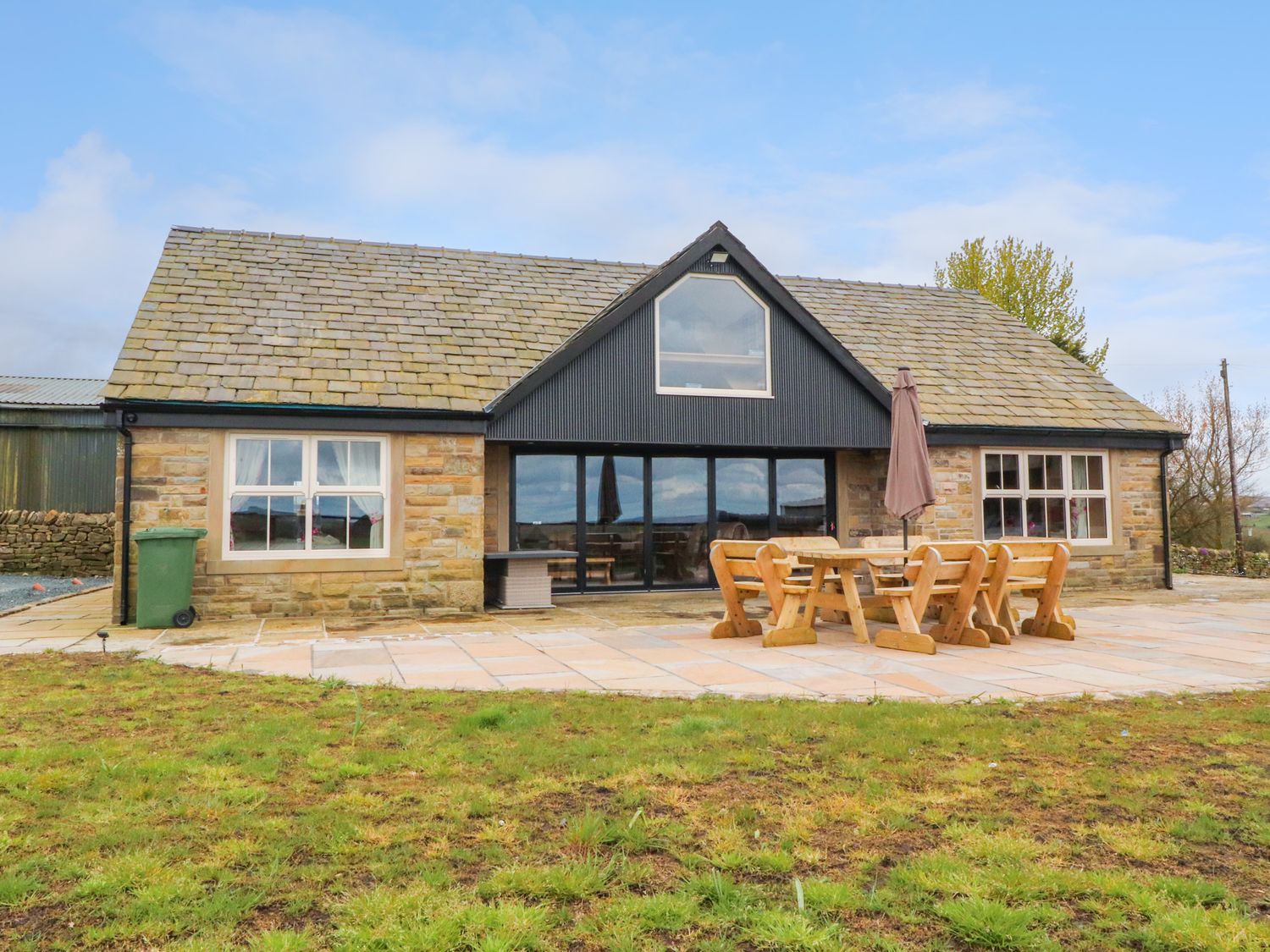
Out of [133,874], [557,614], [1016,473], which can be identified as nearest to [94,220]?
[557,614]

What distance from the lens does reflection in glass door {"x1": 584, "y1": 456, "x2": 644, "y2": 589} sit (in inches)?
515

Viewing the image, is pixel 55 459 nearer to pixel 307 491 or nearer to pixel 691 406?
pixel 307 491

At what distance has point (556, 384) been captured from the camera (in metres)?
11.8

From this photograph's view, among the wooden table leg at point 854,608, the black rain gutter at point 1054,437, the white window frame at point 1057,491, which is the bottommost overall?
the wooden table leg at point 854,608

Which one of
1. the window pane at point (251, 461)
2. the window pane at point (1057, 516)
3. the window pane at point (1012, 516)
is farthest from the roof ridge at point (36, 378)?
the window pane at point (1057, 516)

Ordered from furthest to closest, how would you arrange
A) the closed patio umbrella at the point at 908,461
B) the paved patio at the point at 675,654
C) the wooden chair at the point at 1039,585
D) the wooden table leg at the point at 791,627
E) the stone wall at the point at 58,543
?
1. the stone wall at the point at 58,543
2. the closed patio umbrella at the point at 908,461
3. the wooden chair at the point at 1039,585
4. the wooden table leg at the point at 791,627
5. the paved patio at the point at 675,654

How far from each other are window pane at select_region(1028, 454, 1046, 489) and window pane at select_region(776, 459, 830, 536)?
3.37 m

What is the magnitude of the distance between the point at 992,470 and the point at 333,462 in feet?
33.2

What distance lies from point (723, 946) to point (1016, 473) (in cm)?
1319

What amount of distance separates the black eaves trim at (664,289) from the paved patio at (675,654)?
10.3ft

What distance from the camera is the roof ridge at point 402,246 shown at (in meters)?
14.1

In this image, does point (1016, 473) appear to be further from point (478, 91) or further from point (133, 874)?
point (133, 874)

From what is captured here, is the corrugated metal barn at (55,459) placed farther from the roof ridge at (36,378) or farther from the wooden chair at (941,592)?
the wooden chair at (941,592)

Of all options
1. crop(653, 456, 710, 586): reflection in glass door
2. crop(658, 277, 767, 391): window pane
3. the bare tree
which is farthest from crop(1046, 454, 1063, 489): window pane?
the bare tree
